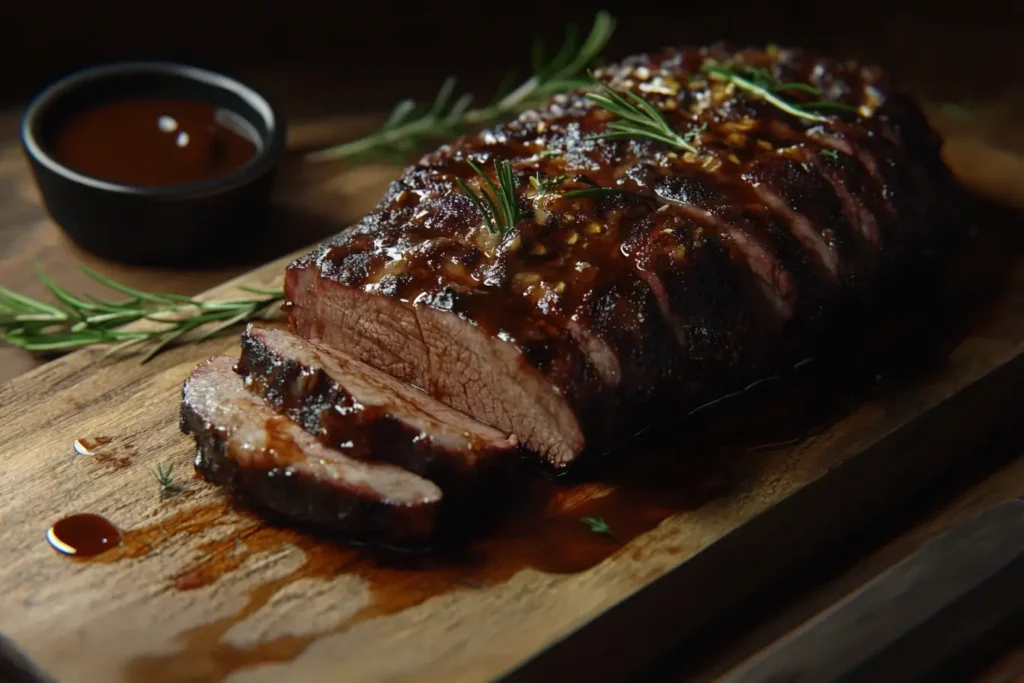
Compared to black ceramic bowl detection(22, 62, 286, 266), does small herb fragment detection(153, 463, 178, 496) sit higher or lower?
lower

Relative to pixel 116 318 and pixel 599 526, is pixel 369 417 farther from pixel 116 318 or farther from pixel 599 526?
pixel 116 318

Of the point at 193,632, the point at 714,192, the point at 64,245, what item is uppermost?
the point at 714,192

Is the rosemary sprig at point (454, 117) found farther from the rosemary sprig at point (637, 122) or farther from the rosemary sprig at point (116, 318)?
the rosemary sprig at point (116, 318)

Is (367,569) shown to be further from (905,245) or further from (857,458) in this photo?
(905,245)

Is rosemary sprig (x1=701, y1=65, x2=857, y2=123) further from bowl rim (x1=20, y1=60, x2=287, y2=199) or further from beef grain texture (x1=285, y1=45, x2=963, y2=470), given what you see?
bowl rim (x1=20, y1=60, x2=287, y2=199)

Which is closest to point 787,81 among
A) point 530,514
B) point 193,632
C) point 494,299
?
point 494,299

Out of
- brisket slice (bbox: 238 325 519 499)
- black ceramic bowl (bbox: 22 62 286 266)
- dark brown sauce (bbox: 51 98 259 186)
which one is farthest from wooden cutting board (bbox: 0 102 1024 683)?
dark brown sauce (bbox: 51 98 259 186)
